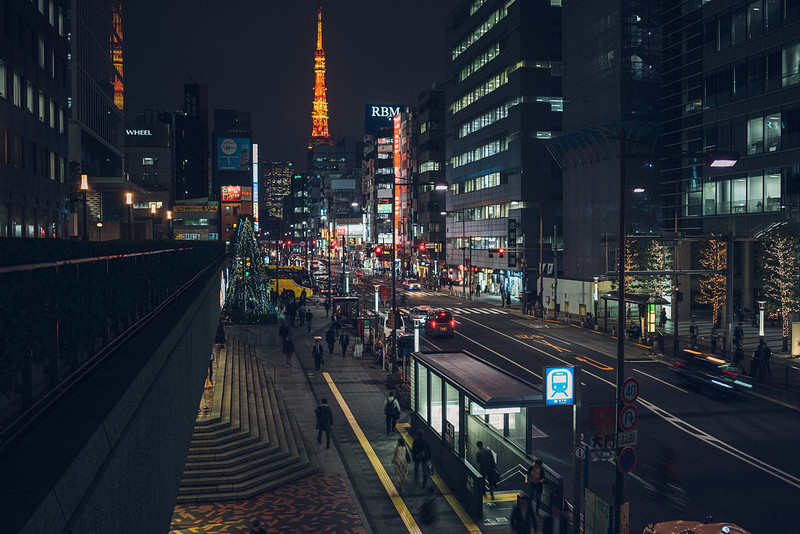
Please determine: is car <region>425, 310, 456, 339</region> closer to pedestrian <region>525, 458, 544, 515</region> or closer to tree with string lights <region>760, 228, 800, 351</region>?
tree with string lights <region>760, 228, 800, 351</region>

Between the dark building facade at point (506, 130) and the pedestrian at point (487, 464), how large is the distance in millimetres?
49569

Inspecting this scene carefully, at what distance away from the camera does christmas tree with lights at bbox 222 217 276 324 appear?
146ft

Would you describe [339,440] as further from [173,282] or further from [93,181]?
[93,181]

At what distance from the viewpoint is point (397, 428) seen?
77.6 ft

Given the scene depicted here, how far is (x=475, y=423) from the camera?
18.5 m

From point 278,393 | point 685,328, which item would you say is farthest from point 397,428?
point 685,328

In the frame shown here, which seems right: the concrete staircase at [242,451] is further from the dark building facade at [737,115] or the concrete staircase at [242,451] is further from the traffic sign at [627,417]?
the dark building facade at [737,115]

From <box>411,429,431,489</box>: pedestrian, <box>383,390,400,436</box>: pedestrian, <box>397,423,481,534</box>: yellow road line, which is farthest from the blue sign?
<box>383,390,400,436</box>: pedestrian

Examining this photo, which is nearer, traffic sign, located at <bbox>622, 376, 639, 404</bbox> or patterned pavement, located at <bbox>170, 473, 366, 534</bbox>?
traffic sign, located at <bbox>622, 376, 639, 404</bbox>

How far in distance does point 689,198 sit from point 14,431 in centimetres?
5661

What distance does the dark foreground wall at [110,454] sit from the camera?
384cm

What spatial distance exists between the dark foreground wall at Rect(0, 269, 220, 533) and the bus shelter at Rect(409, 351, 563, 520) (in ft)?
26.6

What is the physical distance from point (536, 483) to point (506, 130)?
228 feet

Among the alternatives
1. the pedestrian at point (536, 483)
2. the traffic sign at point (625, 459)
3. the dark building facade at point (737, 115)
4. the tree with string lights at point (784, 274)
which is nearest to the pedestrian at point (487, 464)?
the pedestrian at point (536, 483)
